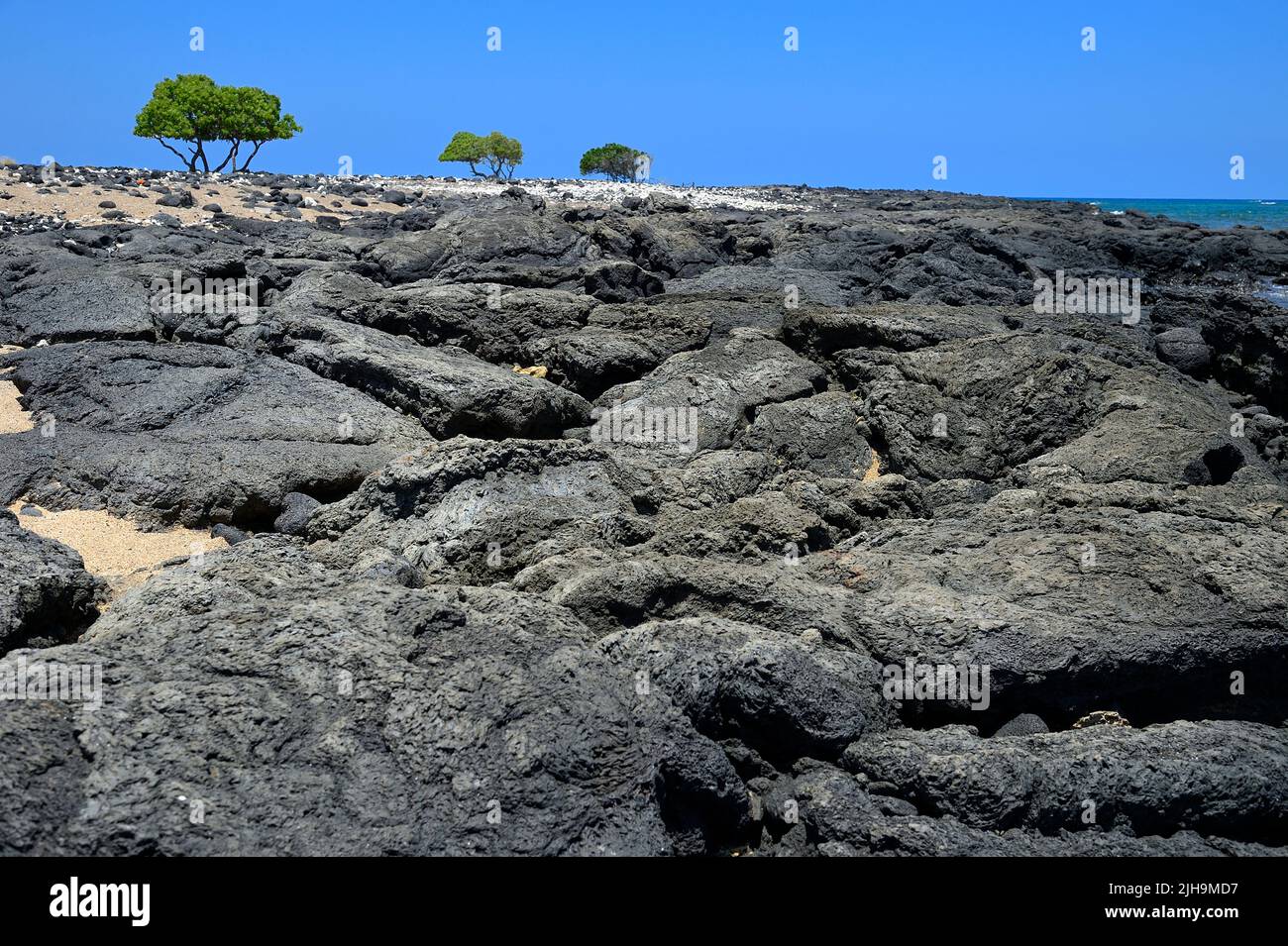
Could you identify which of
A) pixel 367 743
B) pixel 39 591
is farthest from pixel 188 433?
pixel 367 743

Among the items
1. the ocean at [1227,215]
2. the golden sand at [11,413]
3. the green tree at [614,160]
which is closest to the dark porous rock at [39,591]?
the golden sand at [11,413]

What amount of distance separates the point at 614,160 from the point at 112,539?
95.2 m

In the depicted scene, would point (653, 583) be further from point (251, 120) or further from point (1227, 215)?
point (1227, 215)

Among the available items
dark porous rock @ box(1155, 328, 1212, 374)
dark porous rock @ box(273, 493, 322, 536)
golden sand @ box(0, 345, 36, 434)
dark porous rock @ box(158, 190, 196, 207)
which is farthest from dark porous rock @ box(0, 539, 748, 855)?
dark porous rock @ box(158, 190, 196, 207)

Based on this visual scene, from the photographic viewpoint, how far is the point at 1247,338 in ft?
44.2

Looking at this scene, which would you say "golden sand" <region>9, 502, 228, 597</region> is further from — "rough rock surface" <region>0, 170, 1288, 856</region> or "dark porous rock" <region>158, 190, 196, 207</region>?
"dark porous rock" <region>158, 190, 196, 207</region>

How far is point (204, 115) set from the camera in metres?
59.5

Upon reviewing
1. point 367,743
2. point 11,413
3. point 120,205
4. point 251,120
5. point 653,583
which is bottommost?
point 367,743

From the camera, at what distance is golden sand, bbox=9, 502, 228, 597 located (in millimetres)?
8242

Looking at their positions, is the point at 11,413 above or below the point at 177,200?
below

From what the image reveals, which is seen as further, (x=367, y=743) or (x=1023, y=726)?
(x=1023, y=726)

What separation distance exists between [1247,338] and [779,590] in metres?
10.6
